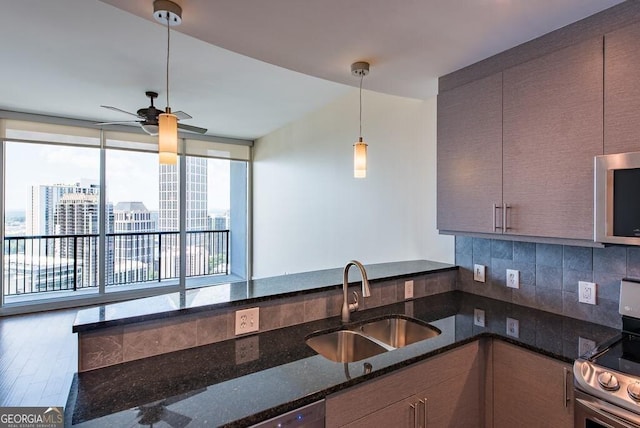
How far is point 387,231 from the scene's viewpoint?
3262mm

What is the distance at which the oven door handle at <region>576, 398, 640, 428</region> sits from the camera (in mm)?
1114

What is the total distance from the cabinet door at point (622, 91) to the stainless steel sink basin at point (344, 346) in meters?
1.38

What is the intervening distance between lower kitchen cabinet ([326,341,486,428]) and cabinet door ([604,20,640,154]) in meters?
1.09

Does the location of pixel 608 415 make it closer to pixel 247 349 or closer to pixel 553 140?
pixel 553 140

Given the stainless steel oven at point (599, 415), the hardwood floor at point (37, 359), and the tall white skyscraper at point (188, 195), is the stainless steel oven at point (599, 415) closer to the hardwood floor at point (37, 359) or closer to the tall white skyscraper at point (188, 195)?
the hardwood floor at point (37, 359)

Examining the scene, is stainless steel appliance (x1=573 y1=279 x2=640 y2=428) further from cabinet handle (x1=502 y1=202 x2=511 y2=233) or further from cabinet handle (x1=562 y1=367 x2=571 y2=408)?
cabinet handle (x1=502 y1=202 x2=511 y2=233)

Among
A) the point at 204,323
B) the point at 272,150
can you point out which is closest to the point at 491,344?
the point at 204,323

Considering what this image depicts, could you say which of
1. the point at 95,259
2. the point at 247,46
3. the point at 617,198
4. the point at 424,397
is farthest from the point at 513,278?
the point at 95,259

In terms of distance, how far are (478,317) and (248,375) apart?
133 cm

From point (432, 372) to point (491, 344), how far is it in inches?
16.6

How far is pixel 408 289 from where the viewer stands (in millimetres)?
2232

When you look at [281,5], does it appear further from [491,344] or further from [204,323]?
[491,344]

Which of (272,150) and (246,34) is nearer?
(246,34)

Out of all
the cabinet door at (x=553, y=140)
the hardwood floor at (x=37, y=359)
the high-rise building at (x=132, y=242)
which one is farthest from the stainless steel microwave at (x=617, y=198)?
the high-rise building at (x=132, y=242)
